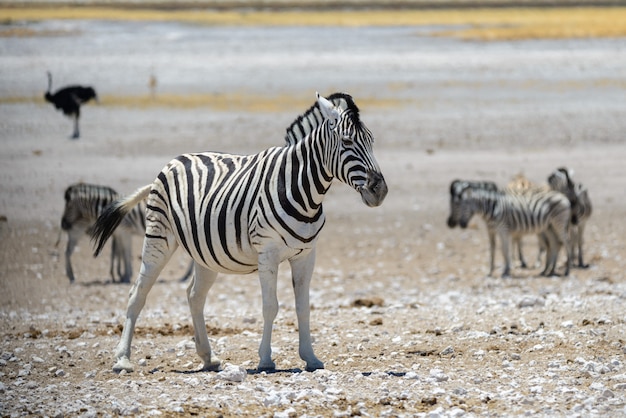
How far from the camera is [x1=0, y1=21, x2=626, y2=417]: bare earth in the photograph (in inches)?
299

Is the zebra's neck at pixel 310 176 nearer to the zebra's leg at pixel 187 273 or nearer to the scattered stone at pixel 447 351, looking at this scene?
the scattered stone at pixel 447 351

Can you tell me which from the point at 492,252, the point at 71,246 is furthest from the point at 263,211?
the point at 71,246

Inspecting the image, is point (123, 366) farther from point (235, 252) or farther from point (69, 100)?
point (69, 100)

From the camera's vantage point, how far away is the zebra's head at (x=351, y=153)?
7953 mm

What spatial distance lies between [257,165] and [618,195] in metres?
12.5

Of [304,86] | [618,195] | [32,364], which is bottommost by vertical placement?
[32,364]

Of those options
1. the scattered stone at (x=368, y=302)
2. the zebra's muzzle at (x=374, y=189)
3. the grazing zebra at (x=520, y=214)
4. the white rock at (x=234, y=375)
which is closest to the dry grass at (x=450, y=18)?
the grazing zebra at (x=520, y=214)

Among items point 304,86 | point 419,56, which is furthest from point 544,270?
point 419,56

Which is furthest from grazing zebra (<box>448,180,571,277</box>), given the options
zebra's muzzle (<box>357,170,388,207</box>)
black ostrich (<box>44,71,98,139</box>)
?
black ostrich (<box>44,71,98,139</box>)

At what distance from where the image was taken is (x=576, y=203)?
53.9 ft

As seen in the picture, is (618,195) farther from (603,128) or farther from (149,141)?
(149,141)

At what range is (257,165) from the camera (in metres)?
8.70

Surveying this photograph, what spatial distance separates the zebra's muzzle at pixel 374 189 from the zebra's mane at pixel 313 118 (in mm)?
474

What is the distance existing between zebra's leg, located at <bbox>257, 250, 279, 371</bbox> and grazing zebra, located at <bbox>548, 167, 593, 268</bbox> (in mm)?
8466
